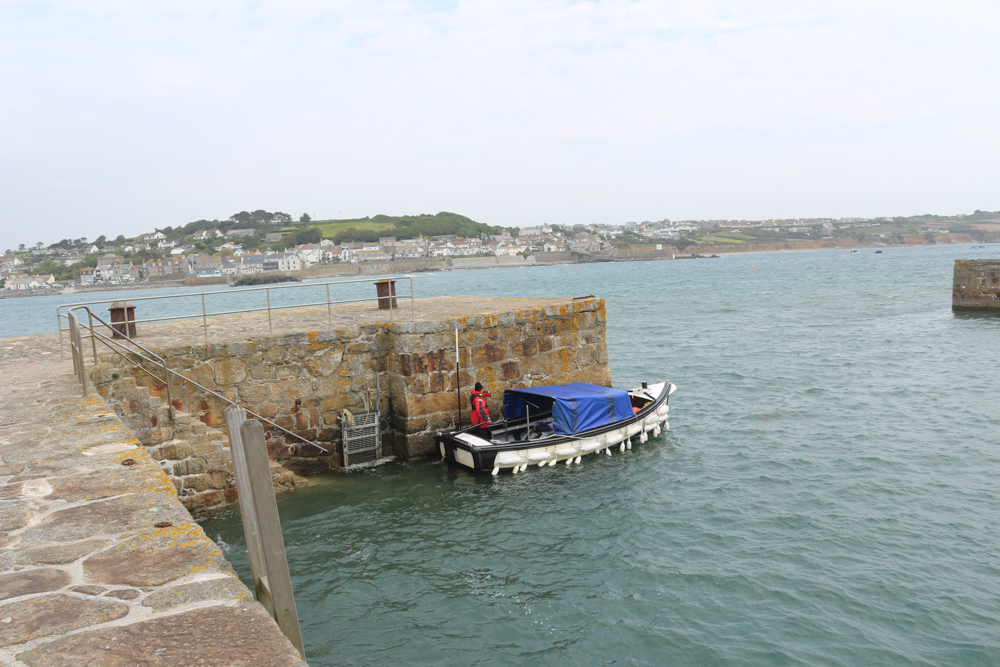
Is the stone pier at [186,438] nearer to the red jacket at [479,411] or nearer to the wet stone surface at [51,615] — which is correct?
the wet stone surface at [51,615]

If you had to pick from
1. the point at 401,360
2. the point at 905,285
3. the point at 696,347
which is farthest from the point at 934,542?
the point at 905,285

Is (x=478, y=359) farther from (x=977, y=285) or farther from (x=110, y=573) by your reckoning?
(x=977, y=285)

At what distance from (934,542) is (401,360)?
8949 mm

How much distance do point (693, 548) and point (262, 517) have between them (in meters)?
7.09

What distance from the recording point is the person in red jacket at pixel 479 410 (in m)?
12.6

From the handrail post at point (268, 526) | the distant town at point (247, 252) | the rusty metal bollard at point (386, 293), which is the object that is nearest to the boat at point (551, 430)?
the rusty metal bollard at point (386, 293)

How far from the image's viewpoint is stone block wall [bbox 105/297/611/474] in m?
11.4

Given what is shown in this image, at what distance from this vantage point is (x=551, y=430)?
42.9 feet

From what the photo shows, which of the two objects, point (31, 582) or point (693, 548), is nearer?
point (31, 582)

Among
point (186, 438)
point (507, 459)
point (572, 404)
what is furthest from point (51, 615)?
point (572, 404)

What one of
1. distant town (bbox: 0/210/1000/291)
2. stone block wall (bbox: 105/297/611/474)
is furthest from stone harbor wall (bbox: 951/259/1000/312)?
→ distant town (bbox: 0/210/1000/291)

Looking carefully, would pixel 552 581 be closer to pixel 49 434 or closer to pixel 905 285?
pixel 49 434

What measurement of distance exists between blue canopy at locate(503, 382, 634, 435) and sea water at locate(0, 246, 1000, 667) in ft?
2.67

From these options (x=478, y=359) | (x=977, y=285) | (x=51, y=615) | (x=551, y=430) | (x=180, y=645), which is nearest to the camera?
(x=180, y=645)
